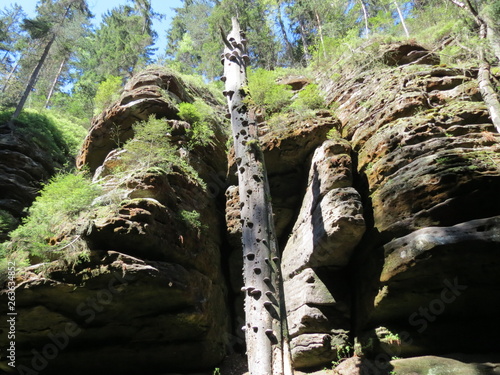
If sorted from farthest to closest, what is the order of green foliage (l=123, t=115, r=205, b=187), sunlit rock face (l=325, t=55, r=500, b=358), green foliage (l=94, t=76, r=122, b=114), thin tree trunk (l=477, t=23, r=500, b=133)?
green foliage (l=94, t=76, r=122, b=114)
green foliage (l=123, t=115, r=205, b=187)
thin tree trunk (l=477, t=23, r=500, b=133)
sunlit rock face (l=325, t=55, r=500, b=358)

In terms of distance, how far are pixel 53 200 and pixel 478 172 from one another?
395 inches

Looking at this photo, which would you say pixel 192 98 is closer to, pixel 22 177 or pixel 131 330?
pixel 22 177

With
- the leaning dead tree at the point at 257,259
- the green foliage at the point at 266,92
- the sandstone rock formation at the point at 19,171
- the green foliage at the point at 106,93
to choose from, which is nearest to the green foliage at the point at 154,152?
the sandstone rock formation at the point at 19,171

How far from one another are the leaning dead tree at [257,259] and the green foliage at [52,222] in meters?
4.13

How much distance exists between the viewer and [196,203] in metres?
9.24

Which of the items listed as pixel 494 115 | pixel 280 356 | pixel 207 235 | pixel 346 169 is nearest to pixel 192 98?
pixel 207 235

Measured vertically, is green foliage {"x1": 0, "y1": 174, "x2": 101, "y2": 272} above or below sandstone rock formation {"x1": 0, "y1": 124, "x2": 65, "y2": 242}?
below

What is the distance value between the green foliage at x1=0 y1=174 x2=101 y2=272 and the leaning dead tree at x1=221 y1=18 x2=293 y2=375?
413 cm

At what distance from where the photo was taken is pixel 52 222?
7184 mm

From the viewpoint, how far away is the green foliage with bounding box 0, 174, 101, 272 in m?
6.32

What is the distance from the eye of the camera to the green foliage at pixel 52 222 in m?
6.32

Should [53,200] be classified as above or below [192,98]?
below

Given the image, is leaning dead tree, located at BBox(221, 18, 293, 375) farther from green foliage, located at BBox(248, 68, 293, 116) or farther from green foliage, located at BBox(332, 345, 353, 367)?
green foliage, located at BBox(248, 68, 293, 116)

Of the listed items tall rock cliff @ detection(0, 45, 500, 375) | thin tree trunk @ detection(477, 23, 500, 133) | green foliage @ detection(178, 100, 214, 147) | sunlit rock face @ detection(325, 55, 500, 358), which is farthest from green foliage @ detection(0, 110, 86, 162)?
thin tree trunk @ detection(477, 23, 500, 133)
